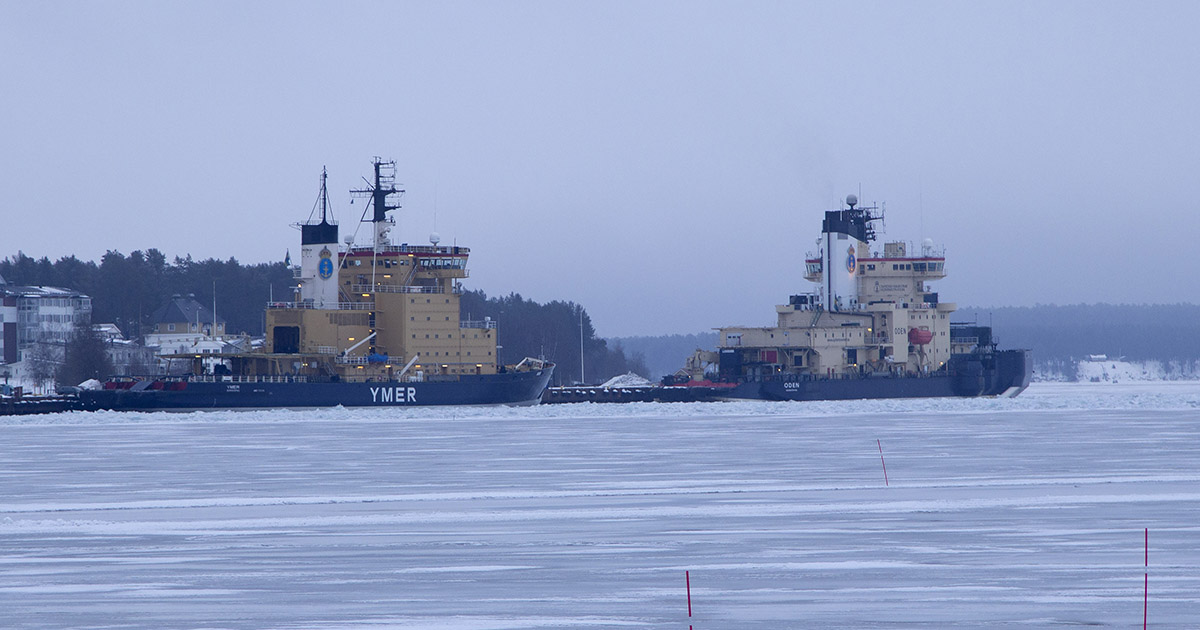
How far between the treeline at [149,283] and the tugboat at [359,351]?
54.2 m

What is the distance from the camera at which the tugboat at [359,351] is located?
5081 cm

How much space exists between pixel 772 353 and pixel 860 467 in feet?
118

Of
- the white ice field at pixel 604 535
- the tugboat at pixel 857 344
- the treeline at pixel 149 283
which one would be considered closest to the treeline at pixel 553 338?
the treeline at pixel 149 283

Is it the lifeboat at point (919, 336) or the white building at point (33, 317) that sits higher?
the white building at point (33, 317)

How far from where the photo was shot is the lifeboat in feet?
199

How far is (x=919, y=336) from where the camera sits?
60.7 m

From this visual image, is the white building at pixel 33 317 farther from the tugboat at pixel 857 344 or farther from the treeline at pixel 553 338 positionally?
the tugboat at pixel 857 344

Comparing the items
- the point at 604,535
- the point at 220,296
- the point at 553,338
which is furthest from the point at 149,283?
the point at 604,535

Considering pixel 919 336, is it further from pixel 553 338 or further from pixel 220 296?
pixel 220 296

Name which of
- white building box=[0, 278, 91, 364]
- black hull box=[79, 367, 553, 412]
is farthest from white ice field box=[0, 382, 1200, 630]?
white building box=[0, 278, 91, 364]

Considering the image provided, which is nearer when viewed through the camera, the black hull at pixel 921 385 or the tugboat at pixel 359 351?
the tugboat at pixel 359 351

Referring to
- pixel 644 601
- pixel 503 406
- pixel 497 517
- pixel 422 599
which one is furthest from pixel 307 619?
pixel 503 406

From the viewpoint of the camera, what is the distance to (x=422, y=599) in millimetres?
10891

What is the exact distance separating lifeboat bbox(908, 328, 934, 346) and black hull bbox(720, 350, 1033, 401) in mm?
1546
